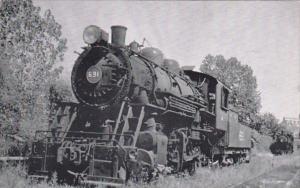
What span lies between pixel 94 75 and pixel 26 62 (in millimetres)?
13402

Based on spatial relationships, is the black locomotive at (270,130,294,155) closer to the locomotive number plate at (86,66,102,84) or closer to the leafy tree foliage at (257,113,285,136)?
the leafy tree foliage at (257,113,285,136)

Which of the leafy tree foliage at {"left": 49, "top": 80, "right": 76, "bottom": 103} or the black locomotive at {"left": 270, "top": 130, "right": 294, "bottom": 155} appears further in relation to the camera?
the black locomotive at {"left": 270, "top": 130, "right": 294, "bottom": 155}

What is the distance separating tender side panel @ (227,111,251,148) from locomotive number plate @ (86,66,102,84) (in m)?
7.69

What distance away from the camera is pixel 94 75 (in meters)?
8.50

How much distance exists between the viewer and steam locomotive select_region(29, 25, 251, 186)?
24.6 feet

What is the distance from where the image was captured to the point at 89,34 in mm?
8641

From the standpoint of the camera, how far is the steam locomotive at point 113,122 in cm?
749

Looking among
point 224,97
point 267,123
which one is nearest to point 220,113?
point 224,97

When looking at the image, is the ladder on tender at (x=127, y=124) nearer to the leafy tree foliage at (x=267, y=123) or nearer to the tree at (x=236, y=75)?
the leafy tree foliage at (x=267, y=123)

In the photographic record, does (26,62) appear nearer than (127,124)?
No

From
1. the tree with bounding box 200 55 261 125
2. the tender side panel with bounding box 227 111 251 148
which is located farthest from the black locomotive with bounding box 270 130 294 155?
the tender side panel with bounding box 227 111 251 148

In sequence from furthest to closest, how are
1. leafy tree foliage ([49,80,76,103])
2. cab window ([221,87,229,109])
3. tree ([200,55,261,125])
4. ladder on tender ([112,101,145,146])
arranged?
1. tree ([200,55,261,125])
2. leafy tree foliage ([49,80,76,103])
3. cab window ([221,87,229,109])
4. ladder on tender ([112,101,145,146])

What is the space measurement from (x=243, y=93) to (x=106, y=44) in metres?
42.3

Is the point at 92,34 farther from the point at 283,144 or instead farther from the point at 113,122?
the point at 283,144
